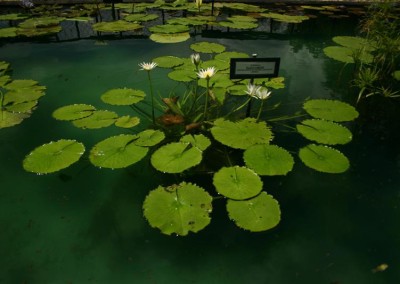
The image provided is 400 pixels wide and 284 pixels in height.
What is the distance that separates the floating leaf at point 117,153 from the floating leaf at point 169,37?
9.46 feet

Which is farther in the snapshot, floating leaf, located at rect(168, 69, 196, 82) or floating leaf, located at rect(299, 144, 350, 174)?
floating leaf, located at rect(168, 69, 196, 82)

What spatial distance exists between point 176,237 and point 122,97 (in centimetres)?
182

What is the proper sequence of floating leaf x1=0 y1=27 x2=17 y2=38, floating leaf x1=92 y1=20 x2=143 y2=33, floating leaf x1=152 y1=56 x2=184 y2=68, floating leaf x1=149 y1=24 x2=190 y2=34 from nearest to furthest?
floating leaf x1=152 y1=56 x2=184 y2=68 < floating leaf x1=0 y1=27 x2=17 y2=38 < floating leaf x1=149 y1=24 x2=190 y2=34 < floating leaf x1=92 y1=20 x2=143 y2=33

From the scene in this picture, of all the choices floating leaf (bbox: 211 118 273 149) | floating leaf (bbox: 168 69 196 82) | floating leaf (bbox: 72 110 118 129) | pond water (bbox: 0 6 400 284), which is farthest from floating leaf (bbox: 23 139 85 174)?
floating leaf (bbox: 168 69 196 82)

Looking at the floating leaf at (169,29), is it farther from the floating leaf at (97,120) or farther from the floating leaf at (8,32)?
the floating leaf at (97,120)

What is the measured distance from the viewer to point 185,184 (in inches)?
85.0

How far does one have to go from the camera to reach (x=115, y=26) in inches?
221

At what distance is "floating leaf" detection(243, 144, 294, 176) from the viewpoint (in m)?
2.31

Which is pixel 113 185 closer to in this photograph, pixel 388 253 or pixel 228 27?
pixel 388 253

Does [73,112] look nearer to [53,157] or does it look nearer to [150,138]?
[53,157]

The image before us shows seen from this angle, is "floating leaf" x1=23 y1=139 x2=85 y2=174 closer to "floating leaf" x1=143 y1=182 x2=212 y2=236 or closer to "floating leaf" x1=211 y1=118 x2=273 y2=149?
"floating leaf" x1=143 y1=182 x2=212 y2=236

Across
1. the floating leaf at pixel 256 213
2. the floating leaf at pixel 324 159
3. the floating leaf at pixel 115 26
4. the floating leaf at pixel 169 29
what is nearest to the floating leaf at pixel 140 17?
the floating leaf at pixel 115 26

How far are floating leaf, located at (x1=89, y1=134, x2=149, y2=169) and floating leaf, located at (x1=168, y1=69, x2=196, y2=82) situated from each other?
1.28 metres

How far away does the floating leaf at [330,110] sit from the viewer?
2970 millimetres
